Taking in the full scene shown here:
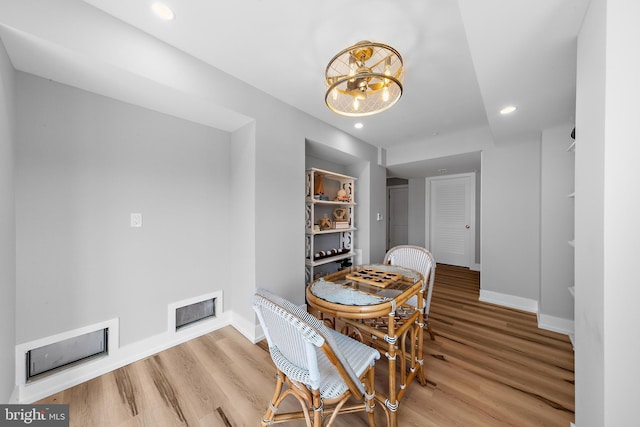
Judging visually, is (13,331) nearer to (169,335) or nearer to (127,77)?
(169,335)

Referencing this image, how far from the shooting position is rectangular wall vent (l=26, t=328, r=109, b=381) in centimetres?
147

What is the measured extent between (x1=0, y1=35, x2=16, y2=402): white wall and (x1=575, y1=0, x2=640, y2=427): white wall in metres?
2.69

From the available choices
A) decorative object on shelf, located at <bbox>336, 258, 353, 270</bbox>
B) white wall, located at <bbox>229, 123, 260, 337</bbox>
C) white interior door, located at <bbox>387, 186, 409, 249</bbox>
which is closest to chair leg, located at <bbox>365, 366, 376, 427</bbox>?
white wall, located at <bbox>229, 123, 260, 337</bbox>

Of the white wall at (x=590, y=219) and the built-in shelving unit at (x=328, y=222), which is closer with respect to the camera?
the white wall at (x=590, y=219)

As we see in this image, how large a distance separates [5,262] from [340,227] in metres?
2.90

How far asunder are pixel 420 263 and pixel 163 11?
2.77 meters

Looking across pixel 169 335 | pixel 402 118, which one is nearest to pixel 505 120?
pixel 402 118

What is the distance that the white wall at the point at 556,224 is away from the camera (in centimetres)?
233

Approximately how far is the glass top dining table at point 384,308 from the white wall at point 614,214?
783 mm

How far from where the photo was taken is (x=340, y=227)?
10.7 feet

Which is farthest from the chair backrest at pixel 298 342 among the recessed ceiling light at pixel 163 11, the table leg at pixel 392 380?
the recessed ceiling light at pixel 163 11

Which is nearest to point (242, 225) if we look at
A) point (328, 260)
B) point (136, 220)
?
point (136, 220)

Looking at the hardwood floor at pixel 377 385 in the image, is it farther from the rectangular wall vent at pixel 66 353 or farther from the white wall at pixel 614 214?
the white wall at pixel 614 214

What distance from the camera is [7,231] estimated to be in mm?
1195
